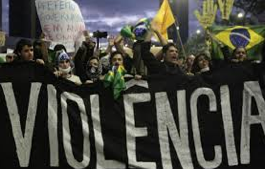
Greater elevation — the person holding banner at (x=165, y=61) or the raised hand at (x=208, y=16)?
the raised hand at (x=208, y=16)

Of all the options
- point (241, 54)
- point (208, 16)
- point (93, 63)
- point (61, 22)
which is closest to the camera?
point (93, 63)

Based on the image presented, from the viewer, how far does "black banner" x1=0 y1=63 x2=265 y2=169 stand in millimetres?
5625

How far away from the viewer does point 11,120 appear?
5.65 meters

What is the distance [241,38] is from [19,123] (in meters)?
3.30

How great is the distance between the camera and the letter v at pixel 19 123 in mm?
5594

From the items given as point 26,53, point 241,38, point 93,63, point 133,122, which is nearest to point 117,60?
point 93,63

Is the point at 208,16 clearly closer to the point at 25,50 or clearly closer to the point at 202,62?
the point at 202,62

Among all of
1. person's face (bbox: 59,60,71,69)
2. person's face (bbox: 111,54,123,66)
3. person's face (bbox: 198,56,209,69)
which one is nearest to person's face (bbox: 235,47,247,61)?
person's face (bbox: 198,56,209,69)

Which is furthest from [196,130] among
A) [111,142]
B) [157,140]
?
[111,142]

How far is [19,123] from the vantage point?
5641 mm

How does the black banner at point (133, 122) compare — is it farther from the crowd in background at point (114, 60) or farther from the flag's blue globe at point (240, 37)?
the flag's blue globe at point (240, 37)

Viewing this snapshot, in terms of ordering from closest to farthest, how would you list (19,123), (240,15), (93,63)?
(19,123) < (93,63) < (240,15)

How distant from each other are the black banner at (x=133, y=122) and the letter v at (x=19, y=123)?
0.01 metres

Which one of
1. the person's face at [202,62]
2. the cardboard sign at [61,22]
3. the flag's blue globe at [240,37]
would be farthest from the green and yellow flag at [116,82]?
the cardboard sign at [61,22]
